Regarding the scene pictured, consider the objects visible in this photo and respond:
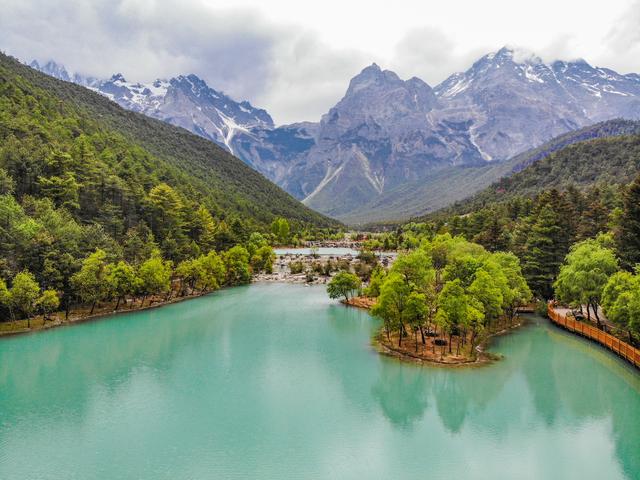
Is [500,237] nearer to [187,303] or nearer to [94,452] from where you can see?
[187,303]

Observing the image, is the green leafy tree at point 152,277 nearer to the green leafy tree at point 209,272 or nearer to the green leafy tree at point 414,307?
the green leafy tree at point 209,272

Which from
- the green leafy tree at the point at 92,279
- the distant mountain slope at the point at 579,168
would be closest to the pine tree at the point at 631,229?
the green leafy tree at the point at 92,279

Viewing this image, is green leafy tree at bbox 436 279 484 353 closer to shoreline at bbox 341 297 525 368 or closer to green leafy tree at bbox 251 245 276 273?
shoreline at bbox 341 297 525 368

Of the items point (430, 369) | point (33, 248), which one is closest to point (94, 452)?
point (430, 369)

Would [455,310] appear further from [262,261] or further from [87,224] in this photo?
[262,261]

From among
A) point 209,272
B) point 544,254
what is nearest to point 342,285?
point 209,272
